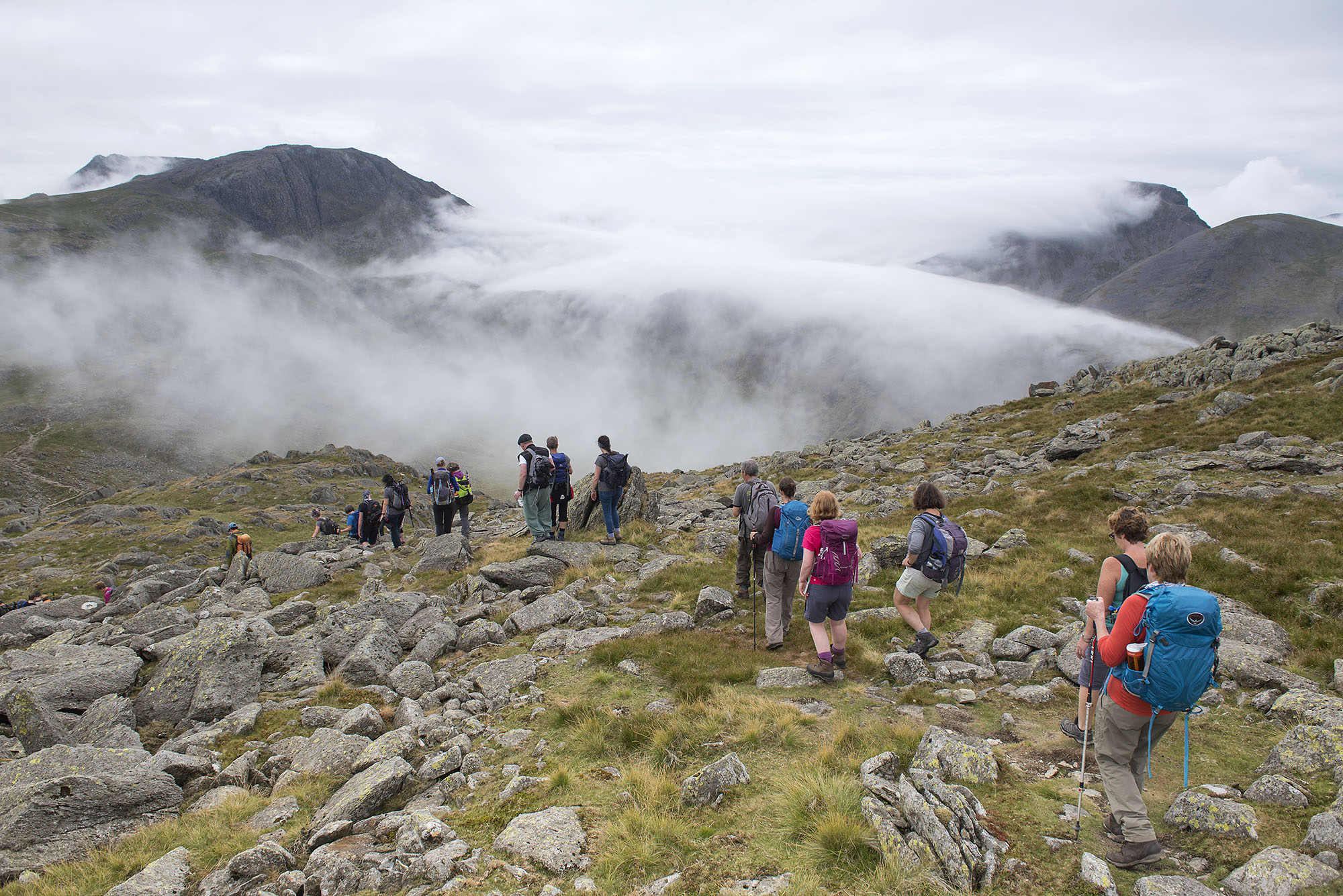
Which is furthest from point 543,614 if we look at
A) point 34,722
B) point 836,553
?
point 34,722

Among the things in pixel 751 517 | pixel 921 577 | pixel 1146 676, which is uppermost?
pixel 1146 676

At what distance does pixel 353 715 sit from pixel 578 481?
68.3 ft

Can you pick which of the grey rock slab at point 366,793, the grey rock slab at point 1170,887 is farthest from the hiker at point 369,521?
the grey rock slab at point 1170,887

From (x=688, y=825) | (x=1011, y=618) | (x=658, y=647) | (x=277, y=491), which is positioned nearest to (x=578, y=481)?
(x=658, y=647)

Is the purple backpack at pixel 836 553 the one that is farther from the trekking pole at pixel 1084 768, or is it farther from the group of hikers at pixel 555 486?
the group of hikers at pixel 555 486

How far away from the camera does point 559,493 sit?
2417 cm

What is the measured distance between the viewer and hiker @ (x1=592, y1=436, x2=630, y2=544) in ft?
72.6

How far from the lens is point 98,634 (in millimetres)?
20422

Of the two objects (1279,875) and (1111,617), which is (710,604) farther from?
(1279,875)

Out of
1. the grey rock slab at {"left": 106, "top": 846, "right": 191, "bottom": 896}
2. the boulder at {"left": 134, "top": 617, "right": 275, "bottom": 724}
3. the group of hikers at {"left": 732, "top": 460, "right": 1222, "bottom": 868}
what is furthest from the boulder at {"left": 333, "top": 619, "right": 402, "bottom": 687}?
the group of hikers at {"left": 732, "top": 460, "right": 1222, "bottom": 868}

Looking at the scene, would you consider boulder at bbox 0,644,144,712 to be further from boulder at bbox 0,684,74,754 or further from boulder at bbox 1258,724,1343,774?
boulder at bbox 1258,724,1343,774

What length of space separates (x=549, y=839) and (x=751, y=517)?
7727mm

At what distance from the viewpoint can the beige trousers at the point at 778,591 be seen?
1294cm

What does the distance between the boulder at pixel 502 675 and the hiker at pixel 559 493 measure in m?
10.0
